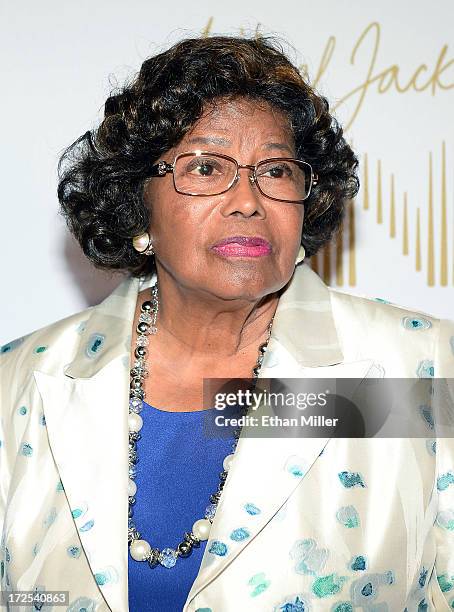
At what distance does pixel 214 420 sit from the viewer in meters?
1.84

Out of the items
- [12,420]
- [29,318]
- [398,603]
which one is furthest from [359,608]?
[29,318]

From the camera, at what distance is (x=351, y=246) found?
7.55 ft

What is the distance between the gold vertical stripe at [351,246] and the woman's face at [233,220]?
48cm

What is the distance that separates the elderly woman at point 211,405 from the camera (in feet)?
5.57

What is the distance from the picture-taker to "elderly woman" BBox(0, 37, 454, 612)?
1.70 m

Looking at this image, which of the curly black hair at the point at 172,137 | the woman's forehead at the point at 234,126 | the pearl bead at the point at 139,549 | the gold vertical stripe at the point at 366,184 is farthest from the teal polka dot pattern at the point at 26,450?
the gold vertical stripe at the point at 366,184

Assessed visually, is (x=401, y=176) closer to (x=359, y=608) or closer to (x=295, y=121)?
(x=295, y=121)

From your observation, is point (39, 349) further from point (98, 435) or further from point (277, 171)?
point (277, 171)

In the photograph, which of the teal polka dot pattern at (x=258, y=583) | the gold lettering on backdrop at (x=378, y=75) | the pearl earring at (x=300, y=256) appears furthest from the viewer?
the gold lettering on backdrop at (x=378, y=75)

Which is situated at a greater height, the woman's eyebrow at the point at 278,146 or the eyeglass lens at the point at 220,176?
the woman's eyebrow at the point at 278,146

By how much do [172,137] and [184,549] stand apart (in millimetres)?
739

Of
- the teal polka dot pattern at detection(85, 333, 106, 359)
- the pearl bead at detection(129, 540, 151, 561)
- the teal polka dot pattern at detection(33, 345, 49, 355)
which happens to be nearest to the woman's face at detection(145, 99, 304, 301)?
the teal polka dot pattern at detection(85, 333, 106, 359)

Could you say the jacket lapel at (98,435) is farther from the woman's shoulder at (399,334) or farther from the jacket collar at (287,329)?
the woman's shoulder at (399,334)
